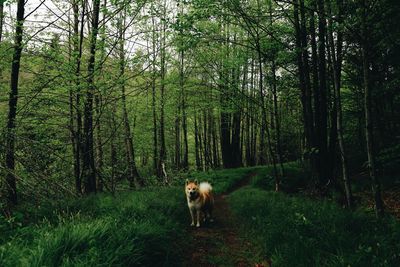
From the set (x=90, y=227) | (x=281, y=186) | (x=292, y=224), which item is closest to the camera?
(x=90, y=227)

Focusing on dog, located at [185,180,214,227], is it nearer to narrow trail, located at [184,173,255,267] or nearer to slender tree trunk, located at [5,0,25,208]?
narrow trail, located at [184,173,255,267]

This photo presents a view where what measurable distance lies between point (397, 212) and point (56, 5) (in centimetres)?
1353

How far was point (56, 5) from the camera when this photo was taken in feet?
35.4

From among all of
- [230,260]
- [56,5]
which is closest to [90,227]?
[230,260]

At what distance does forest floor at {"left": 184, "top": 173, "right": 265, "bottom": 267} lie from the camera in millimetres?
5226

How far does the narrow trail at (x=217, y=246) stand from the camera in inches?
206

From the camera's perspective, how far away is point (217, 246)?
6.14 metres

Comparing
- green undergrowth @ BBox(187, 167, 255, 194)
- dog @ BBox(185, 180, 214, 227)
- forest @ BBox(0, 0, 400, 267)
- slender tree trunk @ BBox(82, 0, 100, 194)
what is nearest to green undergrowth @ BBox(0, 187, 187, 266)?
forest @ BBox(0, 0, 400, 267)

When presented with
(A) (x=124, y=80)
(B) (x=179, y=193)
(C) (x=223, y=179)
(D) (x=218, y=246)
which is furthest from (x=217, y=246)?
(C) (x=223, y=179)

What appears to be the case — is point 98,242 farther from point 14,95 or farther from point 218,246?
point 14,95

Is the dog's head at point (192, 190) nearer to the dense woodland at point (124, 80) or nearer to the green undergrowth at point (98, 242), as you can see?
the green undergrowth at point (98, 242)

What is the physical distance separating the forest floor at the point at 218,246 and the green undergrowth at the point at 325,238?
264mm

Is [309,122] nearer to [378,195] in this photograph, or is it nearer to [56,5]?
[378,195]

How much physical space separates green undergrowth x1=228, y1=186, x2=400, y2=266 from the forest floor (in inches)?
10.4
